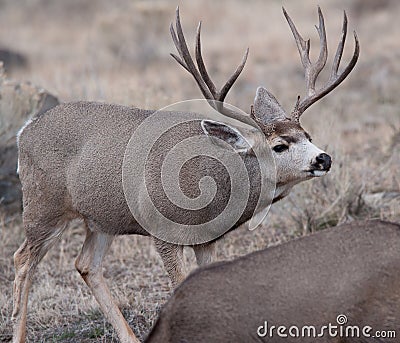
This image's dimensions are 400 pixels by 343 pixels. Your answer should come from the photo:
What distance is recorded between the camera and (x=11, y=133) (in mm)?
9328

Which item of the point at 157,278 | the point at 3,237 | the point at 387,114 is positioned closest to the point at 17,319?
the point at 157,278

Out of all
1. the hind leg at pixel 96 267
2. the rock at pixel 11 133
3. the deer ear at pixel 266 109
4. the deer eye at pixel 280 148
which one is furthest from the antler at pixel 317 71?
the rock at pixel 11 133

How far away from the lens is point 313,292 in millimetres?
4094

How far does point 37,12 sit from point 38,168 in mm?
26615

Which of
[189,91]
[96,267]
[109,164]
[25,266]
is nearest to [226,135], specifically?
[109,164]

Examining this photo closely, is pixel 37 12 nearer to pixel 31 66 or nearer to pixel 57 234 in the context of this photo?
pixel 31 66

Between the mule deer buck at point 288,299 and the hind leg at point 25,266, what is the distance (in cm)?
230

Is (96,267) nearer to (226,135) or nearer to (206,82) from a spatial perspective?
(226,135)

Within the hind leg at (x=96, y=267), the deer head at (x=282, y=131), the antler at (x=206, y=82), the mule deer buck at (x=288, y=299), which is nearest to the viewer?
the mule deer buck at (x=288, y=299)

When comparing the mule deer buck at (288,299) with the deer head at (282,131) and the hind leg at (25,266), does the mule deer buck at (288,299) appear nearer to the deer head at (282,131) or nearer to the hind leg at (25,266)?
the deer head at (282,131)

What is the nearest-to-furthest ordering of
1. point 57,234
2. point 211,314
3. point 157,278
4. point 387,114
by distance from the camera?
1. point 211,314
2. point 57,234
3. point 157,278
4. point 387,114

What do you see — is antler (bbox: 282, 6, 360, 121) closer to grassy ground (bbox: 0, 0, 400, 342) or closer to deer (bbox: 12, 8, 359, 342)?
deer (bbox: 12, 8, 359, 342)

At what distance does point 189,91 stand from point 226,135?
388 inches

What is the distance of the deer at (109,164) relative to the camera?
5879 millimetres
